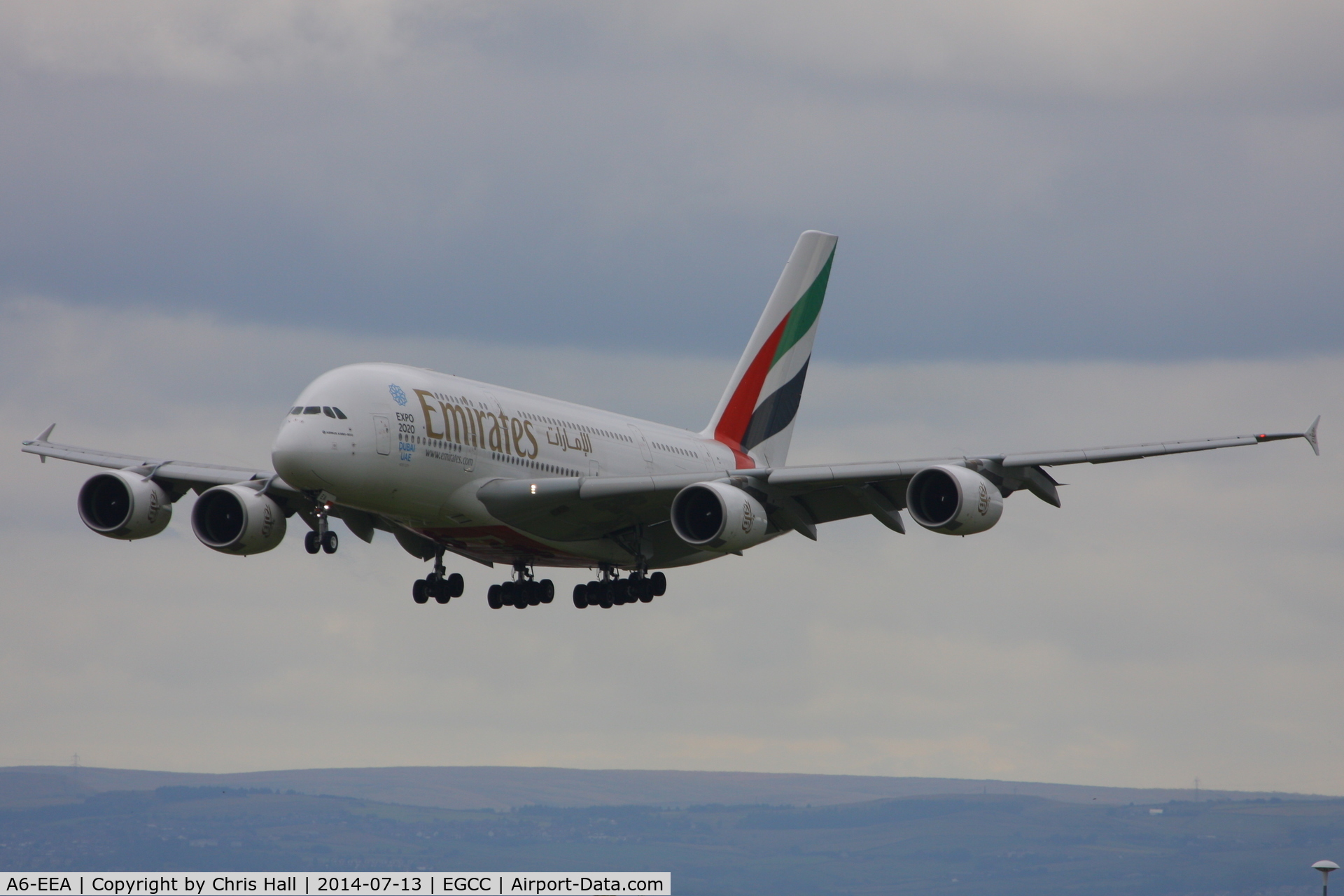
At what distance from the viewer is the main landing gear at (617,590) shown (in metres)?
57.5

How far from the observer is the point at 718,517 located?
50.6 meters

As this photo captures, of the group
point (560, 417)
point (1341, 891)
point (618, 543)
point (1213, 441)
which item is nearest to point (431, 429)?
point (560, 417)

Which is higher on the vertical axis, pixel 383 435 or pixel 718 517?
pixel 383 435

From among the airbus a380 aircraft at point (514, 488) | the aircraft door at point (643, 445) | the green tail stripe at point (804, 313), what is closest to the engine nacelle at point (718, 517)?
the airbus a380 aircraft at point (514, 488)

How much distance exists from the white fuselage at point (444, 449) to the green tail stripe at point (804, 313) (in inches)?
567

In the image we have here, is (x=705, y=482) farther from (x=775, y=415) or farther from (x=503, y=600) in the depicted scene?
(x=775, y=415)

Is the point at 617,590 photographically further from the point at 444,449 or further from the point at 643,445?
the point at 444,449

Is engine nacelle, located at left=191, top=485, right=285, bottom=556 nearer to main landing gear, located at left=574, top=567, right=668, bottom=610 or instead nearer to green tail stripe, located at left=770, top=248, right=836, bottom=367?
main landing gear, located at left=574, top=567, right=668, bottom=610

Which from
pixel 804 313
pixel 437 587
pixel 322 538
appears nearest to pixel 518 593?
pixel 437 587

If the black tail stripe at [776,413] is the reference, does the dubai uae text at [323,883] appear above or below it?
below

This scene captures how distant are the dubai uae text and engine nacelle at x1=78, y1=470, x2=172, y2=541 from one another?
1106 centimetres

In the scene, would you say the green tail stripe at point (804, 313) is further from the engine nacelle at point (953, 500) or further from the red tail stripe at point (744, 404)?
the engine nacelle at point (953, 500)

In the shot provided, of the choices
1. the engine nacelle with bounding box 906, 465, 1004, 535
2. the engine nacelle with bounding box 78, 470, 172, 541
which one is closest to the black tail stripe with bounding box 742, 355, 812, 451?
the engine nacelle with bounding box 906, 465, 1004, 535

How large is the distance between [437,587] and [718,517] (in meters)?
10.7
